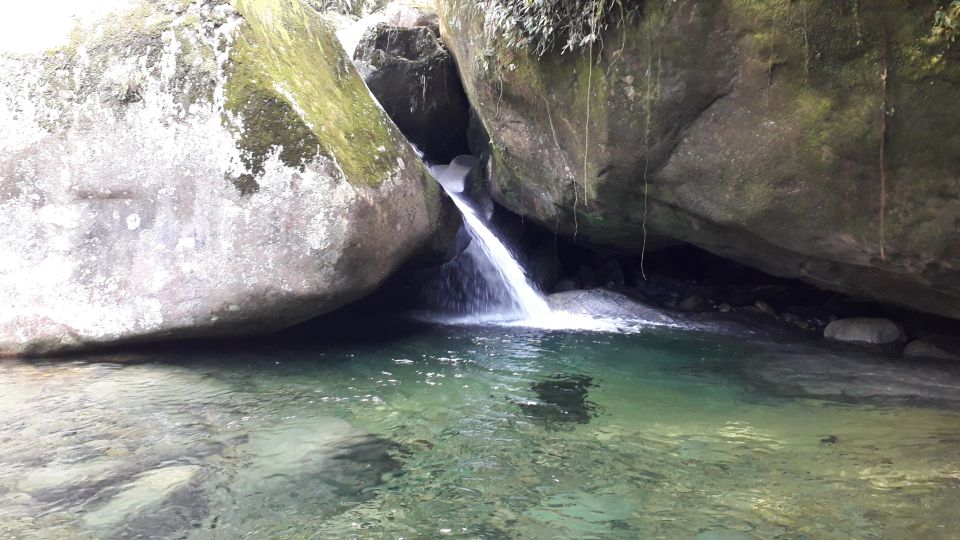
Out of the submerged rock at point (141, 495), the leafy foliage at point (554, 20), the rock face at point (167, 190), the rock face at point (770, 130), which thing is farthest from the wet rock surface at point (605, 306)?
the submerged rock at point (141, 495)

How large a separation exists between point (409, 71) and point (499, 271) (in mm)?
3396

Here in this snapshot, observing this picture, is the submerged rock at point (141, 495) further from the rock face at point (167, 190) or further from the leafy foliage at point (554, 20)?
the leafy foliage at point (554, 20)

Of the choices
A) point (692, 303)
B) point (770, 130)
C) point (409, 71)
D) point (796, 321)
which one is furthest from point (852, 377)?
point (409, 71)

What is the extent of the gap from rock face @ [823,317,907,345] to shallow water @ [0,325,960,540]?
62.9 inches

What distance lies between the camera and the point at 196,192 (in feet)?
20.6

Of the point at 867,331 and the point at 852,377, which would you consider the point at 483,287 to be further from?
the point at 852,377

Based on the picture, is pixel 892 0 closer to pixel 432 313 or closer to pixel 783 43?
pixel 783 43

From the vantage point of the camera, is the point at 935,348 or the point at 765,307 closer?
the point at 935,348

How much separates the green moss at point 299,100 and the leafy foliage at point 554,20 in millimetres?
1780

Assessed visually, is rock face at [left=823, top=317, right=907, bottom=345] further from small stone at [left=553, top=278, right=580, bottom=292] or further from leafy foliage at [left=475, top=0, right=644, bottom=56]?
leafy foliage at [left=475, top=0, right=644, bottom=56]

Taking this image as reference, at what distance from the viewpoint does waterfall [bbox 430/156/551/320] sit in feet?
31.1

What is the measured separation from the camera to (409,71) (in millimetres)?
10055

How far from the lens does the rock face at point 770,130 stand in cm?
510

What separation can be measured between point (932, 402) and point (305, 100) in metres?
6.16
